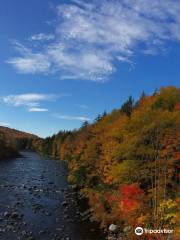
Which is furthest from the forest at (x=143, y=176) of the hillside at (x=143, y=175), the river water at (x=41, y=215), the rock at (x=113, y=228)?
the river water at (x=41, y=215)

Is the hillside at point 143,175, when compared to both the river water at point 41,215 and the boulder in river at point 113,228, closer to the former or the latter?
the boulder in river at point 113,228

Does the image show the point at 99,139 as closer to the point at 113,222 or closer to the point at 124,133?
the point at 124,133

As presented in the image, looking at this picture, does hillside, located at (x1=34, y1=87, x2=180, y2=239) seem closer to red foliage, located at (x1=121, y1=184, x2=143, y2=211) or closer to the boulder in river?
red foliage, located at (x1=121, y1=184, x2=143, y2=211)

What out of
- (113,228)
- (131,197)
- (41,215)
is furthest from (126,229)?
(41,215)

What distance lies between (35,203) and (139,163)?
1619 centimetres

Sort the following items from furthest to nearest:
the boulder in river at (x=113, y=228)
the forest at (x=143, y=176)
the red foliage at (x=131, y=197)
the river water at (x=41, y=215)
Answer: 1. the boulder in river at (x=113, y=228)
2. the red foliage at (x=131, y=197)
3. the river water at (x=41, y=215)
4. the forest at (x=143, y=176)

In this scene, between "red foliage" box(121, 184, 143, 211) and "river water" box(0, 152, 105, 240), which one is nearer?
"river water" box(0, 152, 105, 240)

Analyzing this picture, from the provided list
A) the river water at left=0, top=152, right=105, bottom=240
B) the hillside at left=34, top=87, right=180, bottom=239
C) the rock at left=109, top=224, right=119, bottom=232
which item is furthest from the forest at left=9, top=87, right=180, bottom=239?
the river water at left=0, top=152, right=105, bottom=240

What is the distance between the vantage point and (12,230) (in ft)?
109

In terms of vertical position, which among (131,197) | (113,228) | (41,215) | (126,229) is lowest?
(113,228)

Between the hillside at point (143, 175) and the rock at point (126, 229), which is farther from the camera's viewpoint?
the rock at point (126, 229)

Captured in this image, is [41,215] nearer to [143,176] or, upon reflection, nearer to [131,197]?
[131,197]

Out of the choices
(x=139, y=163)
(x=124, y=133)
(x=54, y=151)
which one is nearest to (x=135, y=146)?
(x=139, y=163)

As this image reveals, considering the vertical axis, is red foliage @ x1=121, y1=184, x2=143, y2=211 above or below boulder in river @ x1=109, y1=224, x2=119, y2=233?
above
